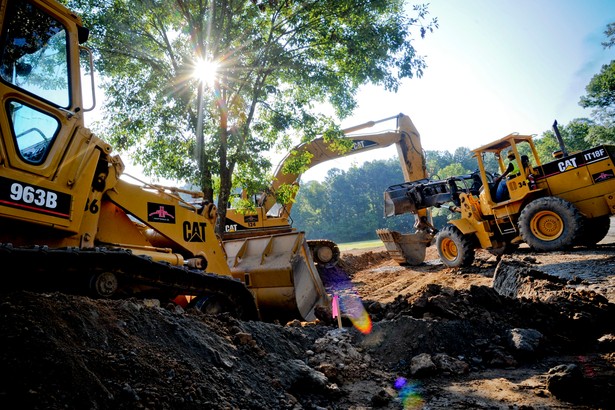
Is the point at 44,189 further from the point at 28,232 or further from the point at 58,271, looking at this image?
the point at 58,271

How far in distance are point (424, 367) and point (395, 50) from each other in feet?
27.4

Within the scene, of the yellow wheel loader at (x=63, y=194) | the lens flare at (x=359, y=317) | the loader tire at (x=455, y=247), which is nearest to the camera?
the yellow wheel loader at (x=63, y=194)

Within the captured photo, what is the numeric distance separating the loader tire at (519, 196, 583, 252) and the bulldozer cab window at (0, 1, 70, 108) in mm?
Result: 8755

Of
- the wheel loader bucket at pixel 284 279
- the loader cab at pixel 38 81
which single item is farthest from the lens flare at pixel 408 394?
the loader cab at pixel 38 81

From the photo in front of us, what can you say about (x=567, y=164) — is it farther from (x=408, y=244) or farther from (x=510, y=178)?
(x=408, y=244)

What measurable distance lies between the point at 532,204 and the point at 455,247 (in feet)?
8.97

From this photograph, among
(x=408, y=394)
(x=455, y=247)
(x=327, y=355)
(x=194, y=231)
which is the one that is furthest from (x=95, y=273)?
(x=455, y=247)

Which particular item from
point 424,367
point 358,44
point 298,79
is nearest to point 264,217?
point 298,79

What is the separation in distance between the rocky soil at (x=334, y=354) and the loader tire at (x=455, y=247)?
4.09 meters

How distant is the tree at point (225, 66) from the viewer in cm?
904

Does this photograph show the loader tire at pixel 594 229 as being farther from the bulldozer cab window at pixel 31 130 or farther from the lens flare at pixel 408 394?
the bulldozer cab window at pixel 31 130

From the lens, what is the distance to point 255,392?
277 cm

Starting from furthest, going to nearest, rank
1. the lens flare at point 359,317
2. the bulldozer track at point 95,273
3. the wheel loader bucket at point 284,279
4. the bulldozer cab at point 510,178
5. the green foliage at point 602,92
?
1. the green foliage at point 602,92
2. the bulldozer cab at point 510,178
3. the wheel loader bucket at point 284,279
4. the lens flare at point 359,317
5. the bulldozer track at point 95,273

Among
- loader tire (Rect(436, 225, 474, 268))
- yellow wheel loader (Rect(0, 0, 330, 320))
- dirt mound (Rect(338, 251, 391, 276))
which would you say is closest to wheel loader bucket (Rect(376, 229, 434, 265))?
loader tire (Rect(436, 225, 474, 268))
